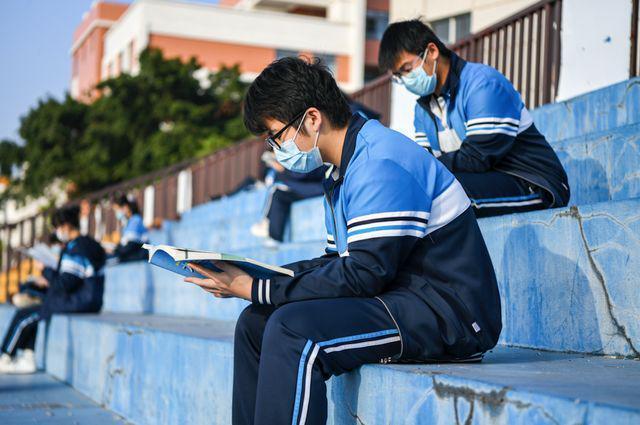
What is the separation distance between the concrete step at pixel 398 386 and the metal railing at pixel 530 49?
303 cm

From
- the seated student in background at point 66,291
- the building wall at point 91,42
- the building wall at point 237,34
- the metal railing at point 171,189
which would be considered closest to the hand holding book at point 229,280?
the seated student in background at point 66,291

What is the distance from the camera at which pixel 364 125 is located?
2674 millimetres

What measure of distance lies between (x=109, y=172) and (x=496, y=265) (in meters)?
22.4

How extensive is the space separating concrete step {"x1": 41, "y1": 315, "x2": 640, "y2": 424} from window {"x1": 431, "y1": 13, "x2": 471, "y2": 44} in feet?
41.1

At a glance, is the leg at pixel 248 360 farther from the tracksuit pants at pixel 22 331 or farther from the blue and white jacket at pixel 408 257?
the tracksuit pants at pixel 22 331

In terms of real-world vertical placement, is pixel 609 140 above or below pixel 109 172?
below

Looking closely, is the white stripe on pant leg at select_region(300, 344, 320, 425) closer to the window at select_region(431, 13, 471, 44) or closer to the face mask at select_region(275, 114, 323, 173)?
the face mask at select_region(275, 114, 323, 173)

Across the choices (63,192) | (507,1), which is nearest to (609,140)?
(507,1)

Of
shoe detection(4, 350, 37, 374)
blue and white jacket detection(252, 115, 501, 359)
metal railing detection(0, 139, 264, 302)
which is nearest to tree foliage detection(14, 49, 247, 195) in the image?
metal railing detection(0, 139, 264, 302)

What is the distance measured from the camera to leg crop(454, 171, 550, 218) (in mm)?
3729

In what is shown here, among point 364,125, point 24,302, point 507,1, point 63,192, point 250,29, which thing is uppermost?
point 250,29

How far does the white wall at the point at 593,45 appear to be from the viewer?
18.2 feet

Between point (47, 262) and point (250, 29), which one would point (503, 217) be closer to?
point (47, 262)

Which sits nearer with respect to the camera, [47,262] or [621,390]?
[621,390]
